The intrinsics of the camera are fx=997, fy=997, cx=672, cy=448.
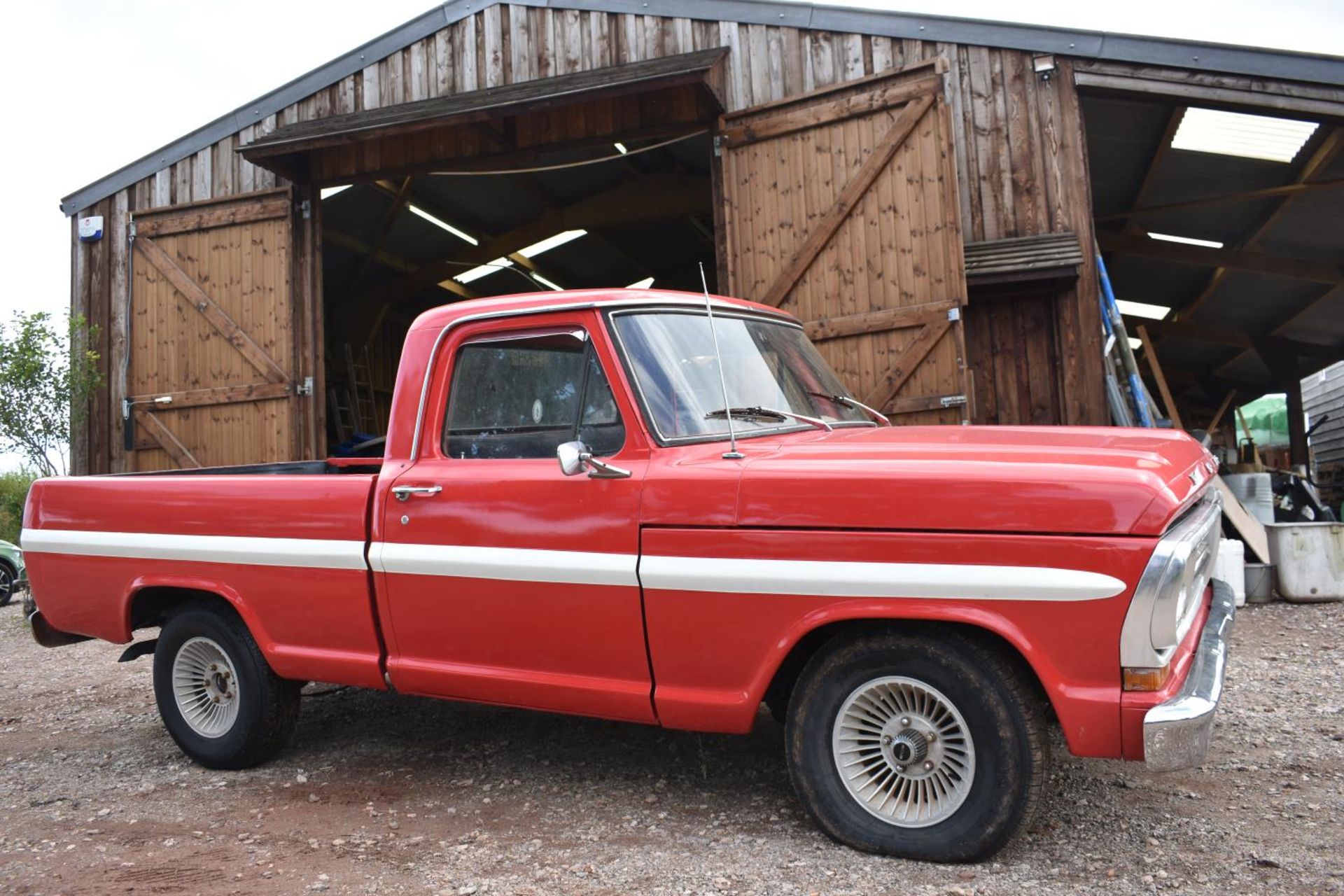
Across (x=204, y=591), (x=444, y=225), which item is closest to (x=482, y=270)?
(x=444, y=225)

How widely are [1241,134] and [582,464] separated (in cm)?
831

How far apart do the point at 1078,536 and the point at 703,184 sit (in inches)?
436

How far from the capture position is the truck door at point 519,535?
11.4 feet

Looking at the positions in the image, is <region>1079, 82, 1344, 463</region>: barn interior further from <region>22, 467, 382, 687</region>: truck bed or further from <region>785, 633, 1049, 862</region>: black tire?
<region>22, 467, 382, 687</region>: truck bed

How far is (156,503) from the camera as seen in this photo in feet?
15.0

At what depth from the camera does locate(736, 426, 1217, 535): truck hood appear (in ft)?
9.09

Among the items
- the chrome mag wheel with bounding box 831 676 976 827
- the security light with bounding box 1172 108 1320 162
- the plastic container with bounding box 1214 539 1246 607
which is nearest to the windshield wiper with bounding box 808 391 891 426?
the chrome mag wheel with bounding box 831 676 976 827

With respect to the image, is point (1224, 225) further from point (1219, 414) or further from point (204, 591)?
point (204, 591)

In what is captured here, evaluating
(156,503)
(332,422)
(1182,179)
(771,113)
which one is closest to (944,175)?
(771,113)

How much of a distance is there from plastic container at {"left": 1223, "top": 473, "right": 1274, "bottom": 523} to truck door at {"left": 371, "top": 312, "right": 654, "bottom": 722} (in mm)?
7049

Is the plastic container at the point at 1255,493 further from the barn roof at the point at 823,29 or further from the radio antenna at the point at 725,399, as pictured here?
the radio antenna at the point at 725,399

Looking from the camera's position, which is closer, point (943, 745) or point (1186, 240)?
point (943, 745)

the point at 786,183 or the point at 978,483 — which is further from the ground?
the point at 786,183

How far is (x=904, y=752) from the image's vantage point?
3029 millimetres
